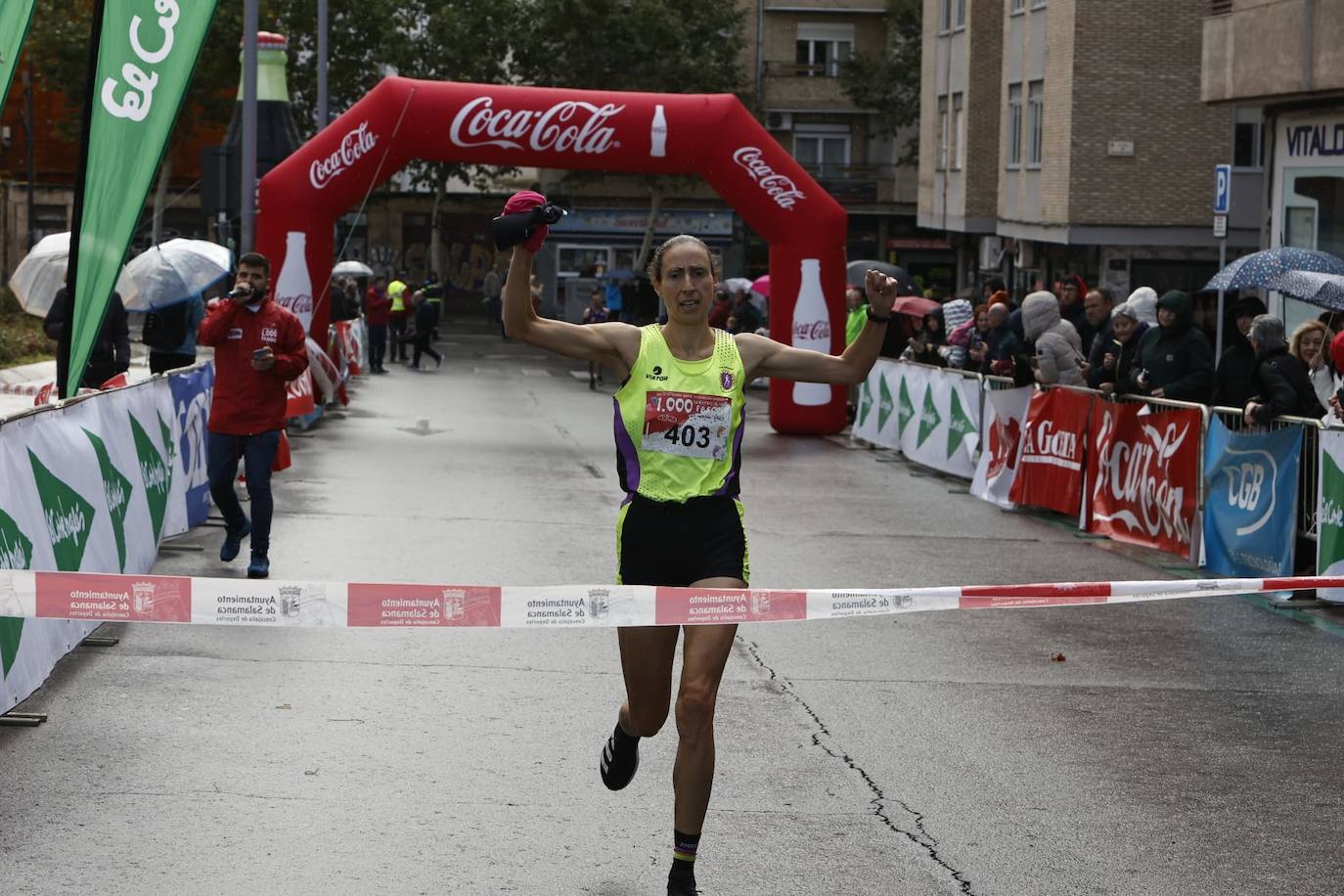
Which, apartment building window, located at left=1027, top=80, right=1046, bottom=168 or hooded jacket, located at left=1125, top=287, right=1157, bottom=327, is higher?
apartment building window, located at left=1027, top=80, right=1046, bottom=168

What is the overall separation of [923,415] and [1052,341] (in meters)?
4.79

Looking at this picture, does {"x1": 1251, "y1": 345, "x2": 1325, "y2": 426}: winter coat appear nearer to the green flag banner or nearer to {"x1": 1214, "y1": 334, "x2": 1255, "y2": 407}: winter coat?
{"x1": 1214, "y1": 334, "x2": 1255, "y2": 407}: winter coat

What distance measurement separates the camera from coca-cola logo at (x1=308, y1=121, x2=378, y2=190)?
916 inches

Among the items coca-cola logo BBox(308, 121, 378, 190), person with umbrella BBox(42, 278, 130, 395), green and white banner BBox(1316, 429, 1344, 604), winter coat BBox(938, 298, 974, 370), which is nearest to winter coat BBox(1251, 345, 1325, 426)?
green and white banner BBox(1316, 429, 1344, 604)

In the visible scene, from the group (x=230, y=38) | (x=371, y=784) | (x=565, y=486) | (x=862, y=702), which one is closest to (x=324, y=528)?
(x=565, y=486)

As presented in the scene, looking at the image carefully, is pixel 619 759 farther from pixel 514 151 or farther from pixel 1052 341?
pixel 514 151

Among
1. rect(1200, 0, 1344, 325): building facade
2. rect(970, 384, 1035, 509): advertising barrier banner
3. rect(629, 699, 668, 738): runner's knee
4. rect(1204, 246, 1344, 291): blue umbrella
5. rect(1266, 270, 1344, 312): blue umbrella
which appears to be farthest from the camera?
rect(1200, 0, 1344, 325): building facade

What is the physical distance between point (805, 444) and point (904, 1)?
148ft

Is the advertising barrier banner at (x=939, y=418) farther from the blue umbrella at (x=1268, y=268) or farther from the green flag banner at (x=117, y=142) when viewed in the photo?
the green flag banner at (x=117, y=142)

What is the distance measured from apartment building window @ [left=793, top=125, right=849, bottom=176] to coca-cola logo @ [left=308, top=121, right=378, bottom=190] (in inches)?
1841

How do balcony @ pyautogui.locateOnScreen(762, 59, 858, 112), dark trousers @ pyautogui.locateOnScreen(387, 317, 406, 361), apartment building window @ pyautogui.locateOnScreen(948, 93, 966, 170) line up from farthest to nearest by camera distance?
balcony @ pyautogui.locateOnScreen(762, 59, 858, 112) < apartment building window @ pyautogui.locateOnScreen(948, 93, 966, 170) < dark trousers @ pyautogui.locateOnScreen(387, 317, 406, 361)

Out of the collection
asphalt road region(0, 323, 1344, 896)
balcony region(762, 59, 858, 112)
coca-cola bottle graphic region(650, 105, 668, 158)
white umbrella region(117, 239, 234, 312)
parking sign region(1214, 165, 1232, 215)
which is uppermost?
balcony region(762, 59, 858, 112)

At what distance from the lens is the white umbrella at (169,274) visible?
14867 millimetres

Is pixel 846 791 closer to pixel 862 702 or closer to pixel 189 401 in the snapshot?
pixel 862 702
